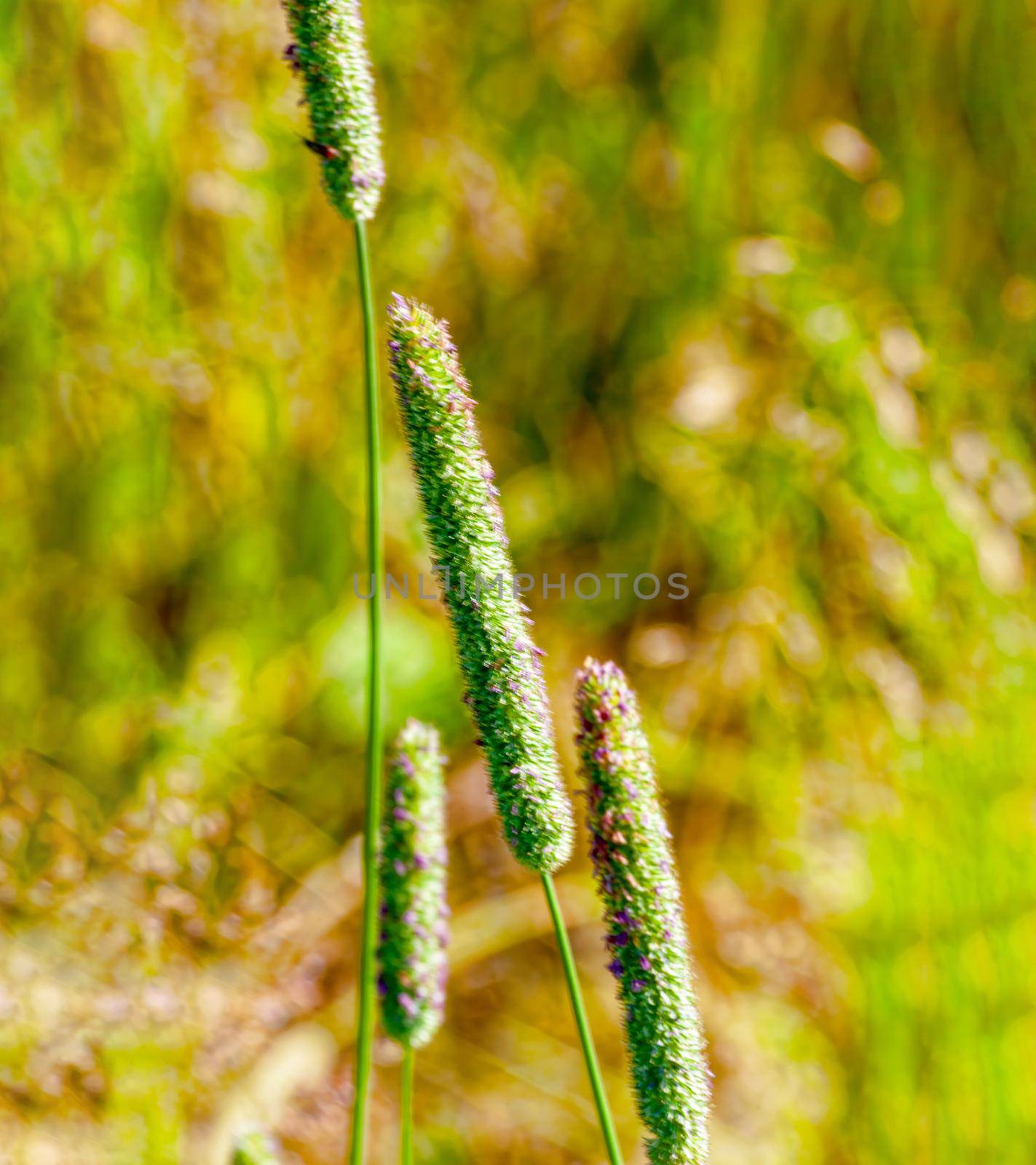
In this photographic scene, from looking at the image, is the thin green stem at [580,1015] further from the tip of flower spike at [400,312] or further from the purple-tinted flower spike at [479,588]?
the tip of flower spike at [400,312]

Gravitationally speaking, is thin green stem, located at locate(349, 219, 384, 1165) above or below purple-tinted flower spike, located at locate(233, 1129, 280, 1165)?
above

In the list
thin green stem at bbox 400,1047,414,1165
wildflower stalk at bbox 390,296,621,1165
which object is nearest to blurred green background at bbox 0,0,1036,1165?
thin green stem at bbox 400,1047,414,1165

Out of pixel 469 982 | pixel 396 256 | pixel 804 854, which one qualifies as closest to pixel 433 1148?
pixel 469 982

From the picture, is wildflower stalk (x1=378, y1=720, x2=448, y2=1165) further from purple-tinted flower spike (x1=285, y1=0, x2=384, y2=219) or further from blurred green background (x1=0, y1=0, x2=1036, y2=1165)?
blurred green background (x1=0, y1=0, x2=1036, y2=1165)

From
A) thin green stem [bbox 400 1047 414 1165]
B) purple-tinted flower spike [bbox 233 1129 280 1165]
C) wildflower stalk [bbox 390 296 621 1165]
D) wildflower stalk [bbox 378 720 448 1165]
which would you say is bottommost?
purple-tinted flower spike [bbox 233 1129 280 1165]

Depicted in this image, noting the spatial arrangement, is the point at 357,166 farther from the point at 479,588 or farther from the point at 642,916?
the point at 642,916

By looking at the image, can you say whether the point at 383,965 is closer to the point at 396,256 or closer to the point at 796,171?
the point at 396,256
